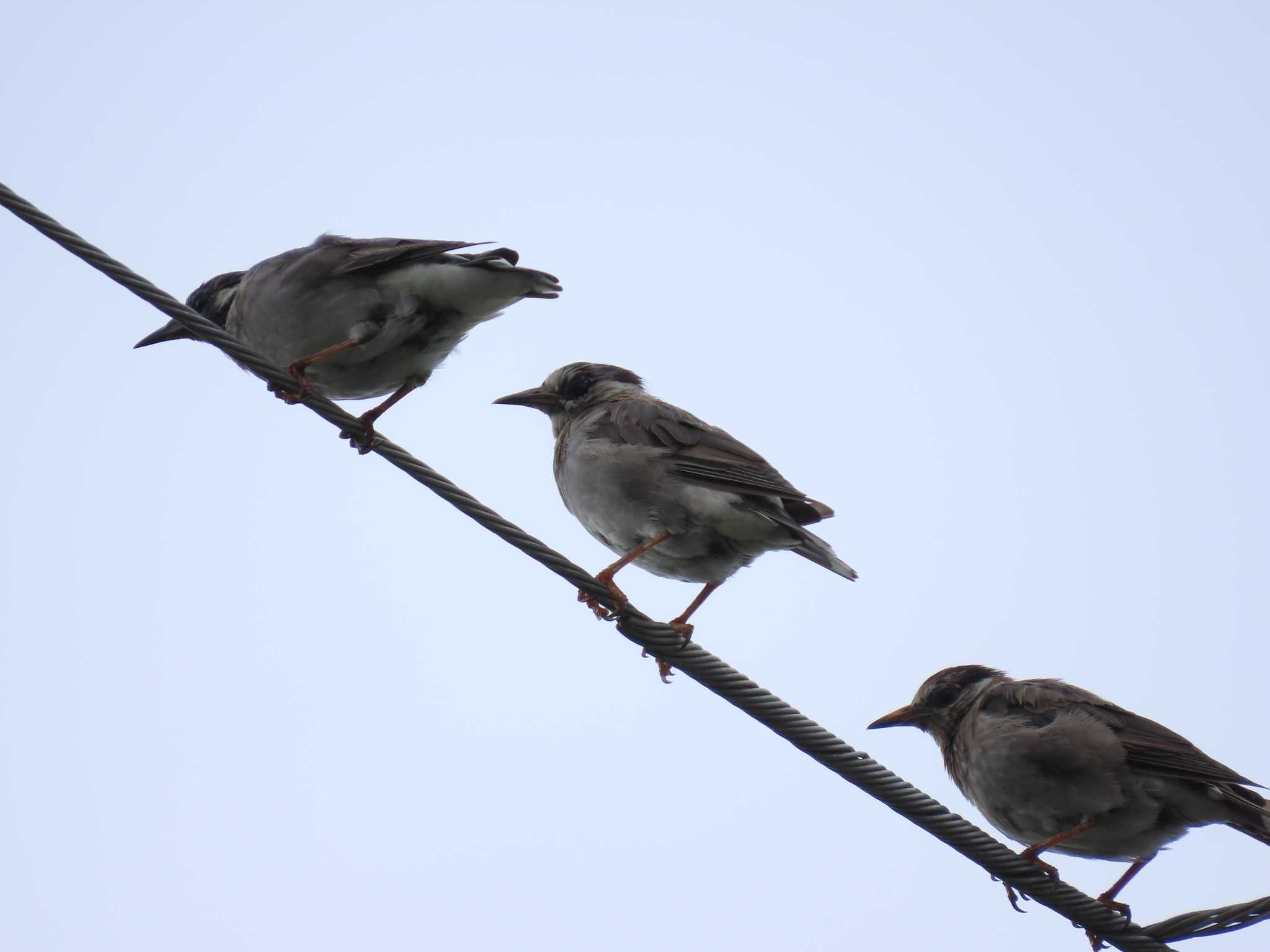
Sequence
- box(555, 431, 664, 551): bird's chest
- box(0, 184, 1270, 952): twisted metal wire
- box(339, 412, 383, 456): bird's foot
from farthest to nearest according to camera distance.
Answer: box(555, 431, 664, 551): bird's chest
box(339, 412, 383, 456): bird's foot
box(0, 184, 1270, 952): twisted metal wire

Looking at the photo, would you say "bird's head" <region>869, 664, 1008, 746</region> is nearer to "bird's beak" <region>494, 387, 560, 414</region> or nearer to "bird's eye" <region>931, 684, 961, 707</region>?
"bird's eye" <region>931, 684, 961, 707</region>

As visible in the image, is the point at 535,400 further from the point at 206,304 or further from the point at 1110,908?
the point at 1110,908

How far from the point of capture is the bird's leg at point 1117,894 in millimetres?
6445

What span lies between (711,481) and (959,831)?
228 cm

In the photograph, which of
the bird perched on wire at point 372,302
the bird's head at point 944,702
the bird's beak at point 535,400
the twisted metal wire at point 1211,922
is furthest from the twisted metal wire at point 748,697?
the bird's beak at point 535,400

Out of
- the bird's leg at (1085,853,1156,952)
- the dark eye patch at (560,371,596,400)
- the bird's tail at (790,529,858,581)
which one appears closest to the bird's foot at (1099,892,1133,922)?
the bird's leg at (1085,853,1156,952)

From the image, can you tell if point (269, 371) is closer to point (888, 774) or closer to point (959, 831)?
point (888, 774)

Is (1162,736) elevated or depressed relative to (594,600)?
elevated

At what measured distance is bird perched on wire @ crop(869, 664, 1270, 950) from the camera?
636cm

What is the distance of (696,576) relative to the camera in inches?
284

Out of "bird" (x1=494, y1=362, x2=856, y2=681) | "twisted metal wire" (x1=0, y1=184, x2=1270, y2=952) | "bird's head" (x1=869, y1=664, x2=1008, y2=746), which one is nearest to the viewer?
"twisted metal wire" (x1=0, y1=184, x2=1270, y2=952)

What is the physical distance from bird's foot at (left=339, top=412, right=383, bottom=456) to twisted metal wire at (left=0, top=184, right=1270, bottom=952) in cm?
37

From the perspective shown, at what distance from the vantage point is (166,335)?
7.80 metres

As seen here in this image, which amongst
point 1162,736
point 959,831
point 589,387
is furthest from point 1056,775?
point 589,387
